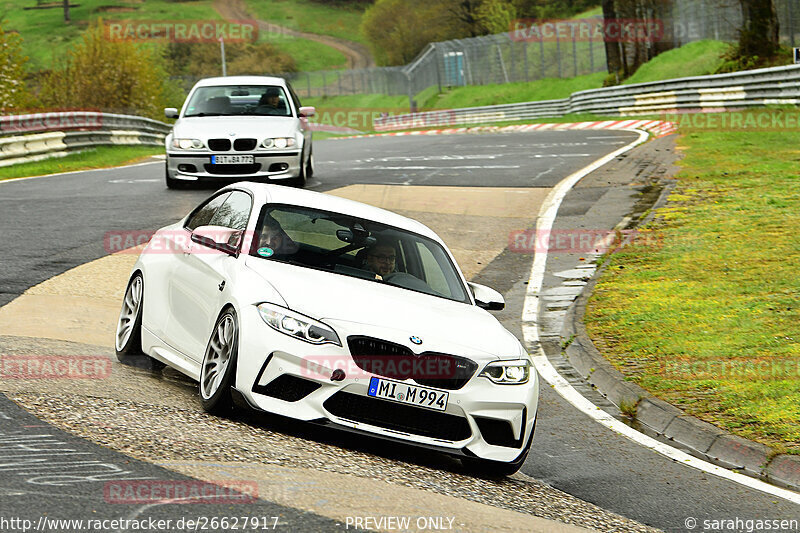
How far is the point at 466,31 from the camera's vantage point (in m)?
114

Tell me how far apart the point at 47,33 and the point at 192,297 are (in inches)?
6043

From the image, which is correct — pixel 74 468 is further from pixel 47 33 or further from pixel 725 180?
pixel 47 33

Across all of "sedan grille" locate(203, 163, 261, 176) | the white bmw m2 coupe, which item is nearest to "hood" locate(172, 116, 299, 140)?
"sedan grille" locate(203, 163, 261, 176)

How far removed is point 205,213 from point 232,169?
947cm

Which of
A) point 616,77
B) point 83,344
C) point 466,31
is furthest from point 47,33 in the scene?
point 83,344

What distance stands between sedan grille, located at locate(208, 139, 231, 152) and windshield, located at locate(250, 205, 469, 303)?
1022 cm

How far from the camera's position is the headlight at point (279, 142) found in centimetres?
1797

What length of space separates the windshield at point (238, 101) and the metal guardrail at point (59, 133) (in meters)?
7.74

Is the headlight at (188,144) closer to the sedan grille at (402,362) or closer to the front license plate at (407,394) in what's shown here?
the sedan grille at (402,362)

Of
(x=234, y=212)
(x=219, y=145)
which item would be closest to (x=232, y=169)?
(x=219, y=145)

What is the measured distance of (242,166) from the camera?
18.0 metres

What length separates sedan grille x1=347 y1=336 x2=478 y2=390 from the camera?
6.39 m

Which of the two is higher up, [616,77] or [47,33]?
[47,33]

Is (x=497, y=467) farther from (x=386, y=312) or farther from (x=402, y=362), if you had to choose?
(x=386, y=312)
